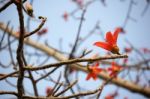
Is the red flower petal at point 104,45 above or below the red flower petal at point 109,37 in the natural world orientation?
below

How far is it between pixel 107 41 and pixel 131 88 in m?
3.27

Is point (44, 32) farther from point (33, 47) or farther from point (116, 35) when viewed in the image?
point (116, 35)

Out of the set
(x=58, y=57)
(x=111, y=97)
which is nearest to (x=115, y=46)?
(x=58, y=57)

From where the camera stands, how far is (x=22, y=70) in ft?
3.19

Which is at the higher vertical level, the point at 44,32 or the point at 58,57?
the point at 44,32

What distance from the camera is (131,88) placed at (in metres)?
4.14

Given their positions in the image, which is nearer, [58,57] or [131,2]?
[131,2]

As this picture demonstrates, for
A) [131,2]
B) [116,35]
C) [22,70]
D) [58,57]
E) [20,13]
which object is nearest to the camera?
[20,13]

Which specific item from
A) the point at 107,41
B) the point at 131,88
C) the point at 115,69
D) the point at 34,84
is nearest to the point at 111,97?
the point at 131,88

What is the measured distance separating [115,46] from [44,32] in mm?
5056

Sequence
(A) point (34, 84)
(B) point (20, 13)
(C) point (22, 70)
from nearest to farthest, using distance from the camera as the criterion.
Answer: (B) point (20, 13)
(C) point (22, 70)
(A) point (34, 84)

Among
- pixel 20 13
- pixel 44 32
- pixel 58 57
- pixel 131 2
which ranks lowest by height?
pixel 20 13

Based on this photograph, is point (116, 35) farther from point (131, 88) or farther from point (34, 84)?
point (131, 88)

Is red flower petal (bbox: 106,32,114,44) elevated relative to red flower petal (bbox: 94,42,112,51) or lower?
elevated
